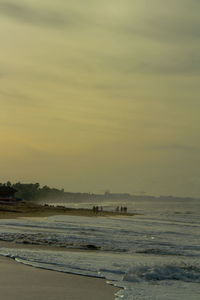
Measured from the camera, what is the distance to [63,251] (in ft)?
64.9

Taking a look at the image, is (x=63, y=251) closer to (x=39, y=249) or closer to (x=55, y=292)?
(x=39, y=249)

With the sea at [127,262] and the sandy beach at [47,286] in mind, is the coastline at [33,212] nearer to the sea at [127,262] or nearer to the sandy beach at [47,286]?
the sea at [127,262]

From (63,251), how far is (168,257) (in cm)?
394

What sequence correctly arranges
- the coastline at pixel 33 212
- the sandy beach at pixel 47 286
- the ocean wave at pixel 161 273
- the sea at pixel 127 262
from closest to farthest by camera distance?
the sandy beach at pixel 47 286 < the sea at pixel 127 262 < the ocean wave at pixel 161 273 < the coastline at pixel 33 212

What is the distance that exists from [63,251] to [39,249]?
3.18 feet

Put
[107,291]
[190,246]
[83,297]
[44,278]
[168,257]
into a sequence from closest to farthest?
1. [83,297]
2. [107,291]
3. [44,278]
4. [168,257]
5. [190,246]

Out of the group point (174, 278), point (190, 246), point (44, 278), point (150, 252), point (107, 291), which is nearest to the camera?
point (107, 291)

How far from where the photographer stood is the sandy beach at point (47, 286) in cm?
1055

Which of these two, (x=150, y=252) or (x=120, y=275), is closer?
(x=120, y=275)

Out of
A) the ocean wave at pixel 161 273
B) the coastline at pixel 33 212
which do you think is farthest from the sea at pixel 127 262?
the coastline at pixel 33 212

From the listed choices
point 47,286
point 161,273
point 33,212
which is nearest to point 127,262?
point 161,273

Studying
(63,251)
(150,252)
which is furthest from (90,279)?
(150,252)

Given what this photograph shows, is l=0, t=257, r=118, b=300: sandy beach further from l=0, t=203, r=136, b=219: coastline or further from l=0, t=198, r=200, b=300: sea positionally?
l=0, t=203, r=136, b=219: coastline

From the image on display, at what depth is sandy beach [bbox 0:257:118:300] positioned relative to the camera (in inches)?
416
